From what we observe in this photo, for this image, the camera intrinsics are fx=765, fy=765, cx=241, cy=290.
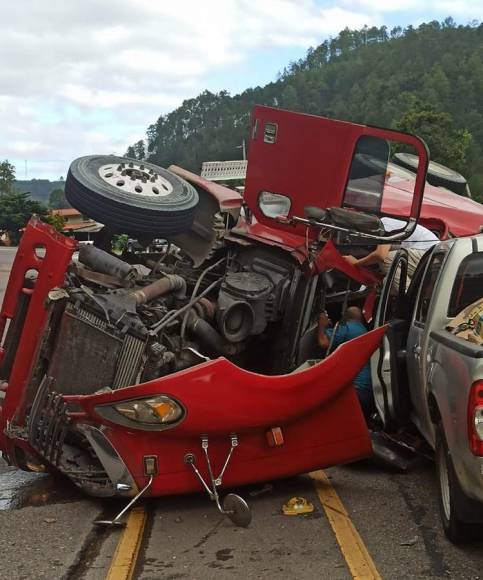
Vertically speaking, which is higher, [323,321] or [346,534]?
[323,321]

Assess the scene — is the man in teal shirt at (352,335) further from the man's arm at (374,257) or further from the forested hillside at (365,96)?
the forested hillside at (365,96)

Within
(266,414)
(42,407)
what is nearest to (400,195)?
(266,414)

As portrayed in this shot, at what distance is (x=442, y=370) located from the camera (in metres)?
4.05

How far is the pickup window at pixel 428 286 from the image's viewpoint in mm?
4953

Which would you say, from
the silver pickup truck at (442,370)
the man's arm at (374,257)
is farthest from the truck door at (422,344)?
the man's arm at (374,257)

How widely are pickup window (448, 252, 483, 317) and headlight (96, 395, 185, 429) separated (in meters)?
1.77

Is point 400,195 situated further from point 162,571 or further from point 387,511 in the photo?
point 162,571

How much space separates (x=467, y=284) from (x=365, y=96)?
344ft

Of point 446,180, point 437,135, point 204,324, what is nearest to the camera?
point 204,324

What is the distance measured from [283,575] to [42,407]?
5.52 feet

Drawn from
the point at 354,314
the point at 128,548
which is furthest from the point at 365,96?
the point at 128,548

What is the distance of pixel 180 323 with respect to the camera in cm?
518

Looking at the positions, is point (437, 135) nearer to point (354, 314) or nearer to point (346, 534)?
point (354, 314)

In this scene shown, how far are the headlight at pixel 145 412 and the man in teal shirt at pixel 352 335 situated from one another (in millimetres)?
1496
